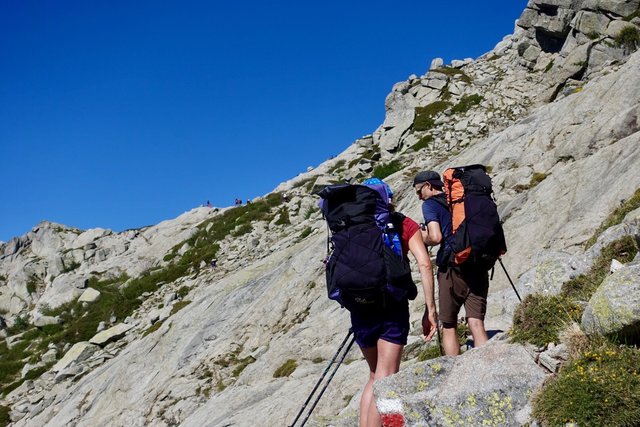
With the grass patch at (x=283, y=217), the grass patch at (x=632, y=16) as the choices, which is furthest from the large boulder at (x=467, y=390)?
→ the grass patch at (x=632, y=16)

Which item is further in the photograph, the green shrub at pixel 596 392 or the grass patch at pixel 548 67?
the grass patch at pixel 548 67

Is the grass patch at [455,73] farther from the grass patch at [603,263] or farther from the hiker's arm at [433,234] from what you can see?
the hiker's arm at [433,234]

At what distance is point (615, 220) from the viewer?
11.5 metres

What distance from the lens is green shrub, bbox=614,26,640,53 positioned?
3322cm

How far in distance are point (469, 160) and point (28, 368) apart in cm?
3415

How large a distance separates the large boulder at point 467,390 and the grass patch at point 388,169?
34.2 metres

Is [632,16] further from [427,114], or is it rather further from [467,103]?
[427,114]

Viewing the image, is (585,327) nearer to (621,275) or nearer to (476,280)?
(621,275)

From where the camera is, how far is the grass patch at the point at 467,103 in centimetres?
4662

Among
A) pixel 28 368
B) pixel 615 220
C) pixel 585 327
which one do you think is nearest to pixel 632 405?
pixel 585 327

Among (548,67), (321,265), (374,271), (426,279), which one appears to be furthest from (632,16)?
(374,271)

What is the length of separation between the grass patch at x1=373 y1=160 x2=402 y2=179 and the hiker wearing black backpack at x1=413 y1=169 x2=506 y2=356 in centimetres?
3220

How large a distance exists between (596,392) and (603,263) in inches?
174

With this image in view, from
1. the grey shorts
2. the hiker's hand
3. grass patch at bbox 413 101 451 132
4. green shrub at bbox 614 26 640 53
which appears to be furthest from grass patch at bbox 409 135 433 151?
the hiker's hand
